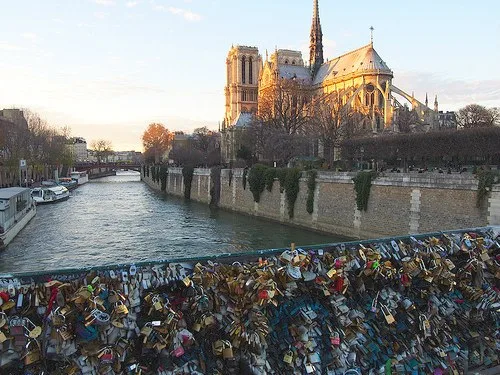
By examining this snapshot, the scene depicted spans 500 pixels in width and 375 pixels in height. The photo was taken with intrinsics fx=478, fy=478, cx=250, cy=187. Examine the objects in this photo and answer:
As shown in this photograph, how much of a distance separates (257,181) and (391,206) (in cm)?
1138

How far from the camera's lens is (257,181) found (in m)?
29.1

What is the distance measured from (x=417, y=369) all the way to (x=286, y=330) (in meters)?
1.75

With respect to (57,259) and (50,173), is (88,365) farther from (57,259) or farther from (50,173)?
(50,173)

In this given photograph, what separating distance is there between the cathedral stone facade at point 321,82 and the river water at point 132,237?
78.4 ft

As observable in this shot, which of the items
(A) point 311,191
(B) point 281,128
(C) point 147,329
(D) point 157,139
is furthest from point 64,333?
(D) point 157,139

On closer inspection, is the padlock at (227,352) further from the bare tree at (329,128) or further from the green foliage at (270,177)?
the bare tree at (329,128)

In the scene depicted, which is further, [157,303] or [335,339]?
[335,339]

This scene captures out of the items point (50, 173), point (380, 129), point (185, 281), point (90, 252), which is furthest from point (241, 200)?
point (50, 173)

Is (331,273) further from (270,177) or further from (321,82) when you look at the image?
(321,82)

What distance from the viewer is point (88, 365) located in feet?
14.2

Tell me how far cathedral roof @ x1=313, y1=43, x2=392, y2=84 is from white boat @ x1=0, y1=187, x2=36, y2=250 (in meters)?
39.0

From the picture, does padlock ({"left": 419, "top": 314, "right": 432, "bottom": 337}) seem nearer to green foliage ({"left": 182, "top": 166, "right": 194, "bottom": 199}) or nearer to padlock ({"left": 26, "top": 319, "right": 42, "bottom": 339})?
padlock ({"left": 26, "top": 319, "right": 42, "bottom": 339})

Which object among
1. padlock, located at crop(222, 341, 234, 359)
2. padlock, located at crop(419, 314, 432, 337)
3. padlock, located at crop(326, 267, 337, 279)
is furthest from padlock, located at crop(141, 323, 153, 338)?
padlock, located at crop(419, 314, 432, 337)

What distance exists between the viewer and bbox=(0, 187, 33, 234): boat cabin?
66.5ft
